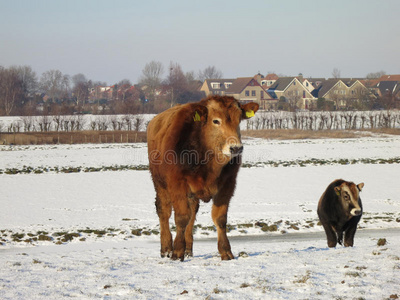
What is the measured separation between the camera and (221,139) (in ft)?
25.7

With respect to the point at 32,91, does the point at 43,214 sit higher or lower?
lower

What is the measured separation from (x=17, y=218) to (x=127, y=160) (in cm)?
2136

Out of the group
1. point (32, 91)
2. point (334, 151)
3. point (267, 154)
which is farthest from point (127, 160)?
point (32, 91)

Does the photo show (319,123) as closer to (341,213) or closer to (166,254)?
(341,213)

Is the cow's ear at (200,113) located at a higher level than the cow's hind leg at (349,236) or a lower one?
higher

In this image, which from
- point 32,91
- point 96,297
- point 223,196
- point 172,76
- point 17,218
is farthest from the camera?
point 32,91

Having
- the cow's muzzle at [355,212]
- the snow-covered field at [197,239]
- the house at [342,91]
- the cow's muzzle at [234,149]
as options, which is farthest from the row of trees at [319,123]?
the cow's muzzle at [234,149]

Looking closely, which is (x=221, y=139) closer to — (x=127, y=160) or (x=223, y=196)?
(x=223, y=196)

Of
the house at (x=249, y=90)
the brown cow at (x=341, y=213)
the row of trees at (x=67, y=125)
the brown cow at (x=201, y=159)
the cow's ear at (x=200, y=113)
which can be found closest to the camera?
the brown cow at (x=201, y=159)

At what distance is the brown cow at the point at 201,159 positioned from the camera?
26.1ft

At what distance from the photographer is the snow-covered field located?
20.3 feet

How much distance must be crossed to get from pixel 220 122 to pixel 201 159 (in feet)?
2.24

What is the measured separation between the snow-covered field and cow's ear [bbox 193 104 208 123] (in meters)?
2.19

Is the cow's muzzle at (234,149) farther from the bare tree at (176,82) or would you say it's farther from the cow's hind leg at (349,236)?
the bare tree at (176,82)
